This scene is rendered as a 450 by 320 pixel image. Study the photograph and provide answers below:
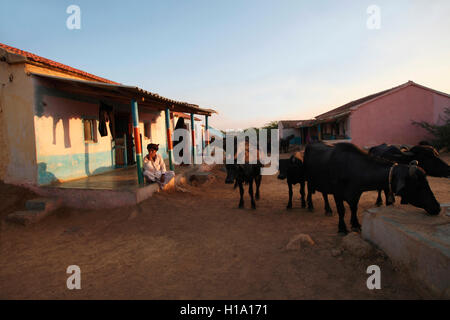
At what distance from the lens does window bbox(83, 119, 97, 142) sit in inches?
327

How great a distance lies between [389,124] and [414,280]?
19.6m

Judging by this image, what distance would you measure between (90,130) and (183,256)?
254 inches

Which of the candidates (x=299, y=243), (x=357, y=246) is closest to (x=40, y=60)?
(x=299, y=243)

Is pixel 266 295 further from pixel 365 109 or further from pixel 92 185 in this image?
pixel 365 109

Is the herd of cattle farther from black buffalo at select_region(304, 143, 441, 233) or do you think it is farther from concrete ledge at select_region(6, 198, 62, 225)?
concrete ledge at select_region(6, 198, 62, 225)

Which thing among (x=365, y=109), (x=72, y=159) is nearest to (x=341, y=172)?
(x=72, y=159)

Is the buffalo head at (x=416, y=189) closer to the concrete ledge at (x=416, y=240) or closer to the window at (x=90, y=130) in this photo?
the concrete ledge at (x=416, y=240)

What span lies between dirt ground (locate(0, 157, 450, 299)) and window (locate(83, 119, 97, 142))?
2596 mm

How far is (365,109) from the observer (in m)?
18.9

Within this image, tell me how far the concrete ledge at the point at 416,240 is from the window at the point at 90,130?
8093 millimetres

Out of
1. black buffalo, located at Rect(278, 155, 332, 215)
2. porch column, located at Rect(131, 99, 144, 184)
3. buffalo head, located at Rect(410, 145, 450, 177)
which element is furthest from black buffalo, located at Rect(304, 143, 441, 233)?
porch column, located at Rect(131, 99, 144, 184)

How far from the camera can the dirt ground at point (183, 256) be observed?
2896 millimetres

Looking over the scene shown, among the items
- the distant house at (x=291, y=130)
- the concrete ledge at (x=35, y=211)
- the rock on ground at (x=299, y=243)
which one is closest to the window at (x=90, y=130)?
the concrete ledge at (x=35, y=211)

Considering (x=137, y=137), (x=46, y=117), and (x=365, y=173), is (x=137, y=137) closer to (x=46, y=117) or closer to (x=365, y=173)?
(x=46, y=117)
